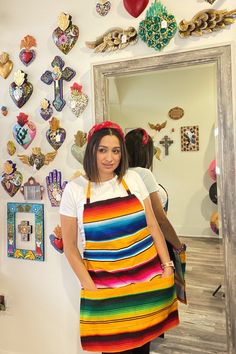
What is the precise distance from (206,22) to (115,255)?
1108 millimetres

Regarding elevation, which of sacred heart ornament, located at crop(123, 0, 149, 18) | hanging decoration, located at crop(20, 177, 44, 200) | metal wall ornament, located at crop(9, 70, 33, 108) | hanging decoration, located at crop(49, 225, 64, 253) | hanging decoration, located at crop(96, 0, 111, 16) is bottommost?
hanging decoration, located at crop(49, 225, 64, 253)

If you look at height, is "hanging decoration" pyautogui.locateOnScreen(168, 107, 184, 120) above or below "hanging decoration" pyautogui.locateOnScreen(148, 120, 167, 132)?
above

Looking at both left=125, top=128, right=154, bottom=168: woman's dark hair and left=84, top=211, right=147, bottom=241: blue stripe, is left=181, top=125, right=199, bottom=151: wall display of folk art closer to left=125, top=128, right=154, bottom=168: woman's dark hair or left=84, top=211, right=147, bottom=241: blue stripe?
left=125, top=128, right=154, bottom=168: woman's dark hair

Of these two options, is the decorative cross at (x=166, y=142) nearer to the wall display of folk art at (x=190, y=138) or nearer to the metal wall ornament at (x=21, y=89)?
the wall display of folk art at (x=190, y=138)


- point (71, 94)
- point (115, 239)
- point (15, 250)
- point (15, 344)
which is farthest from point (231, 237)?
point (15, 344)

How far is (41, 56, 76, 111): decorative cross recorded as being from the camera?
64.9 inches

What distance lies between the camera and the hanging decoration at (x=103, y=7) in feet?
5.08

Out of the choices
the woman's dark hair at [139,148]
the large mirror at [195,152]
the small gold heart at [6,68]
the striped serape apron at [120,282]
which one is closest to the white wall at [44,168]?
the small gold heart at [6,68]

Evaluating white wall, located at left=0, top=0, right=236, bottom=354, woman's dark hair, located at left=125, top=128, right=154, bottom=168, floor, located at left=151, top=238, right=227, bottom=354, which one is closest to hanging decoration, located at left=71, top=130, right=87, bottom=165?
white wall, located at left=0, top=0, right=236, bottom=354

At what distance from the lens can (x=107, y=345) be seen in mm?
1190

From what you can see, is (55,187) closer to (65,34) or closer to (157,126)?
(157,126)

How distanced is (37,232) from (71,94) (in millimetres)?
828

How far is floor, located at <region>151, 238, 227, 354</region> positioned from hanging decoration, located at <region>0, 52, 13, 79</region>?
1398 millimetres

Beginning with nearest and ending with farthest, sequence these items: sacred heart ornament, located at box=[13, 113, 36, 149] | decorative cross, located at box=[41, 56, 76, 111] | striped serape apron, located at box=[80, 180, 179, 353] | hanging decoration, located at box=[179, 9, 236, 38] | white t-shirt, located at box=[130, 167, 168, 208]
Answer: striped serape apron, located at box=[80, 180, 179, 353], hanging decoration, located at box=[179, 9, 236, 38], white t-shirt, located at box=[130, 167, 168, 208], decorative cross, located at box=[41, 56, 76, 111], sacred heart ornament, located at box=[13, 113, 36, 149]
